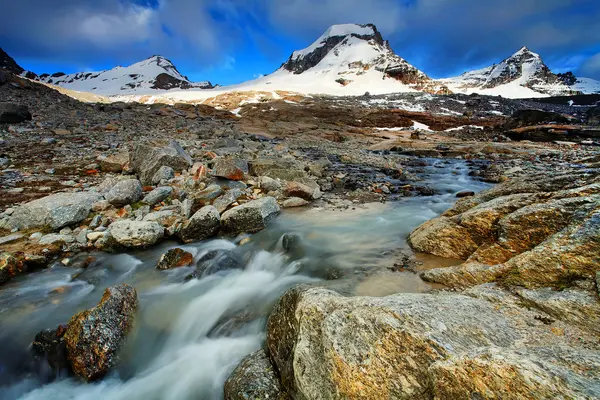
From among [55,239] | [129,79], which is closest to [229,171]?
[55,239]

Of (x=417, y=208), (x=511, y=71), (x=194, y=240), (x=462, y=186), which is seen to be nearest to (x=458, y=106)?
(x=462, y=186)

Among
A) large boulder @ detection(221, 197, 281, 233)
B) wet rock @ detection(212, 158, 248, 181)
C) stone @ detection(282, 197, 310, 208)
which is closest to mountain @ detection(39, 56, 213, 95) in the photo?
wet rock @ detection(212, 158, 248, 181)

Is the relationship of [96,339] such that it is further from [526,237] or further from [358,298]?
[526,237]

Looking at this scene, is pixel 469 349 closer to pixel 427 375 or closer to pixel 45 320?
pixel 427 375

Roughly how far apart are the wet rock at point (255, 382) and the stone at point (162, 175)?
601 cm

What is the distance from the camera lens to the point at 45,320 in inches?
149

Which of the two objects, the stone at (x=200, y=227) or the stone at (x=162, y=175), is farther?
the stone at (x=162, y=175)

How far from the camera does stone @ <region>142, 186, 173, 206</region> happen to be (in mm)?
6411

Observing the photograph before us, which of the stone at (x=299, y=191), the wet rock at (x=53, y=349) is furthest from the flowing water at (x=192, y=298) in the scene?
the stone at (x=299, y=191)

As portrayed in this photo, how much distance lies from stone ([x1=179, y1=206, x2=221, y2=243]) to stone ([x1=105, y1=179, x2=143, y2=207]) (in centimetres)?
176

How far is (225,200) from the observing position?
6.36 meters

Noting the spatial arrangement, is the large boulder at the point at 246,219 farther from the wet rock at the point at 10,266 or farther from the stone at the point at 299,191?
the wet rock at the point at 10,266

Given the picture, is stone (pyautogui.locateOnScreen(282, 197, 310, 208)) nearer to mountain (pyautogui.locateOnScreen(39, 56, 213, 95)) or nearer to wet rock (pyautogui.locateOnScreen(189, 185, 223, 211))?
wet rock (pyautogui.locateOnScreen(189, 185, 223, 211))

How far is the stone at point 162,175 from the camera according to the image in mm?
7538
